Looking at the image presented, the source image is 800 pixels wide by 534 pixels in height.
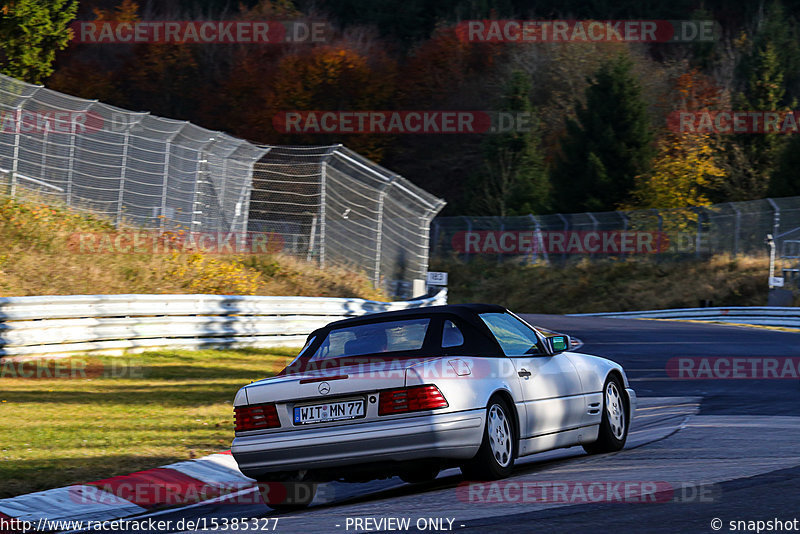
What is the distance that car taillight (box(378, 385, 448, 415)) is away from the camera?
273 inches

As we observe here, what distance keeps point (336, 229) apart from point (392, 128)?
45793mm

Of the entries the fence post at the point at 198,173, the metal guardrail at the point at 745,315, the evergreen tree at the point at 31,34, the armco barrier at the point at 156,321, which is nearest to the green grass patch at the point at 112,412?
the armco barrier at the point at 156,321

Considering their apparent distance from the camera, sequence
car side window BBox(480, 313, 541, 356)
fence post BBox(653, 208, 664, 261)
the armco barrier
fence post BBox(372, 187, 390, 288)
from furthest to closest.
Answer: fence post BBox(653, 208, 664, 261), fence post BBox(372, 187, 390, 288), the armco barrier, car side window BBox(480, 313, 541, 356)

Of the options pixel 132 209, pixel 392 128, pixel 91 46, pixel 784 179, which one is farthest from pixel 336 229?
pixel 91 46

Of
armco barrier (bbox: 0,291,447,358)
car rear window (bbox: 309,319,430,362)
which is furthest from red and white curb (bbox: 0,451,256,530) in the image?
armco barrier (bbox: 0,291,447,358)

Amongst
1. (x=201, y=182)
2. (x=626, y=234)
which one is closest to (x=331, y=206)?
(x=201, y=182)

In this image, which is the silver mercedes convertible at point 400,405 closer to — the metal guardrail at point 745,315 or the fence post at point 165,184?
the fence post at point 165,184

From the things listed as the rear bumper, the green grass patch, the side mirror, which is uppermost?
the side mirror

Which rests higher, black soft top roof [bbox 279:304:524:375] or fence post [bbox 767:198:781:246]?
fence post [bbox 767:198:781:246]

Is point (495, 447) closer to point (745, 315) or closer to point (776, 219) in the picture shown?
point (745, 315)

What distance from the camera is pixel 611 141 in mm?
57250

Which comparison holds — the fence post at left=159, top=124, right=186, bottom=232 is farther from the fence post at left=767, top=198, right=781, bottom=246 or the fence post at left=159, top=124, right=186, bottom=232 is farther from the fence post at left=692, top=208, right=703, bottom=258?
the fence post at left=692, top=208, right=703, bottom=258

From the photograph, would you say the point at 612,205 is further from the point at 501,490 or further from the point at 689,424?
the point at 501,490

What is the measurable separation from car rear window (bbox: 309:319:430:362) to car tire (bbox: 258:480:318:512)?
35.3 inches
